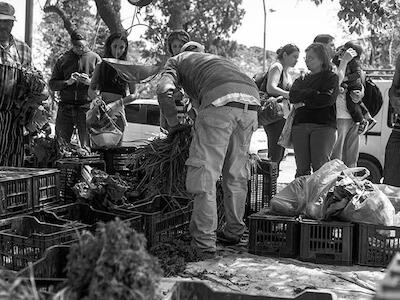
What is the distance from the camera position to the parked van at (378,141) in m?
10.5

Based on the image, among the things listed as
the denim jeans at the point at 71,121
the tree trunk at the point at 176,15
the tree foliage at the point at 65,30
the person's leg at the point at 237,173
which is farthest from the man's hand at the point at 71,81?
the tree trunk at the point at 176,15

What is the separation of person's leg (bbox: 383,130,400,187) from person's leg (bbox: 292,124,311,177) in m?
0.80

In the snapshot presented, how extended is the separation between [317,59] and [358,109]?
179 centimetres

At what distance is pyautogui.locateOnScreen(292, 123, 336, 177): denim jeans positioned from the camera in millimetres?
6234

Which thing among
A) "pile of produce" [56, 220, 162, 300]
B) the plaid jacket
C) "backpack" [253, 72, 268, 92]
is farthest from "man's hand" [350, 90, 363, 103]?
"pile of produce" [56, 220, 162, 300]

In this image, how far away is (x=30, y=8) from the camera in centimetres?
1168

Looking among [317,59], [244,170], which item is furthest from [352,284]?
[317,59]

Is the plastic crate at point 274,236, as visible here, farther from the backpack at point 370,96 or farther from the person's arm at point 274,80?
the backpack at point 370,96

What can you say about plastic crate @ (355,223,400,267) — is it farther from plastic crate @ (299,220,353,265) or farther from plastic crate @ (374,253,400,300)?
plastic crate @ (374,253,400,300)

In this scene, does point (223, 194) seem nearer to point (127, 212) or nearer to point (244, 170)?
point (244, 170)

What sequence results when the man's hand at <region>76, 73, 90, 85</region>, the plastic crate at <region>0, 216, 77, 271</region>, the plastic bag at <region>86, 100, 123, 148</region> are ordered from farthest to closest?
the man's hand at <region>76, 73, 90, 85</region> < the plastic bag at <region>86, 100, 123, 148</region> < the plastic crate at <region>0, 216, 77, 271</region>

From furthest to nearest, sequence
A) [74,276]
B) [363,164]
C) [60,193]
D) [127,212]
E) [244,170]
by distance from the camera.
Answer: [363,164] < [60,193] < [244,170] < [127,212] < [74,276]

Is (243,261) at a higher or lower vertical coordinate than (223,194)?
lower

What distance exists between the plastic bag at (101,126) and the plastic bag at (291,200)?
1978 mm
